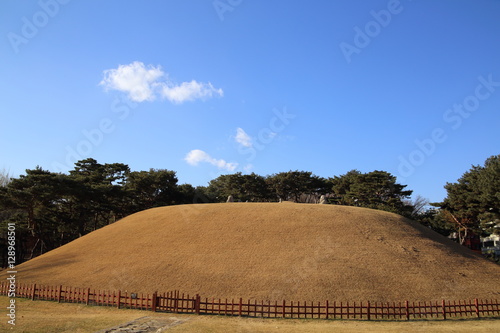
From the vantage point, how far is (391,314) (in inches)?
684

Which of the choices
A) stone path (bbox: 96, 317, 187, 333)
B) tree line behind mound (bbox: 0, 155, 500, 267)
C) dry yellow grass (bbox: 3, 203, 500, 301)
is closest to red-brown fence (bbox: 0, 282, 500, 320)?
dry yellow grass (bbox: 3, 203, 500, 301)

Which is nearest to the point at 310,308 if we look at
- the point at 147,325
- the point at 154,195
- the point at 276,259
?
the point at 276,259

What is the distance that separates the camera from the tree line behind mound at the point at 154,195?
37.0 meters

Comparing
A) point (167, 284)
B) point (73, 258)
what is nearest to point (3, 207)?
point (73, 258)

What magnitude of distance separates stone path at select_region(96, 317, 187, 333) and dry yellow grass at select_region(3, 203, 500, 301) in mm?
4823

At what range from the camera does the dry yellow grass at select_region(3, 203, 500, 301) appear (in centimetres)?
2089

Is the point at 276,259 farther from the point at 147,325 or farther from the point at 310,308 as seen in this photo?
the point at 147,325

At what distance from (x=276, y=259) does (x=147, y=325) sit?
11428mm

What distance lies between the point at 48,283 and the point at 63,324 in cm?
1169

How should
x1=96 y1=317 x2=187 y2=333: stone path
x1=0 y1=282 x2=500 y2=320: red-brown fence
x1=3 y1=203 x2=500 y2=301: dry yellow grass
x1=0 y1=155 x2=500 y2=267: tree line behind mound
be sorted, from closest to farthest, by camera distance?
x1=96 y1=317 x2=187 y2=333: stone path
x1=0 y1=282 x2=500 y2=320: red-brown fence
x1=3 y1=203 x2=500 y2=301: dry yellow grass
x1=0 y1=155 x2=500 y2=267: tree line behind mound

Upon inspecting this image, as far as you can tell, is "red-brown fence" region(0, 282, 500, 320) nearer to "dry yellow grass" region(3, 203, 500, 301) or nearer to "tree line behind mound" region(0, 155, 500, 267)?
"dry yellow grass" region(3, 203, 500, 301)

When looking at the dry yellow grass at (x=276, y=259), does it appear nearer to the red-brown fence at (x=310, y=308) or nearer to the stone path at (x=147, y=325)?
the red-brown fence at (x=310, y=308)

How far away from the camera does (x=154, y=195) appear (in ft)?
177

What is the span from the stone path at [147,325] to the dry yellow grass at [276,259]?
4.82m
